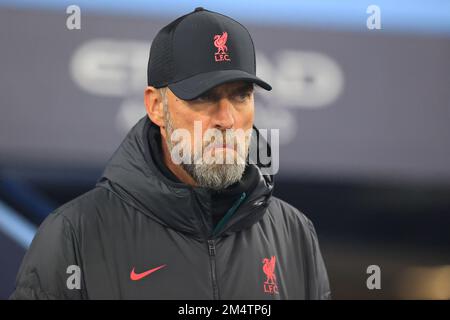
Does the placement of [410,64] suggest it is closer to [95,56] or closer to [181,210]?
[95,56]

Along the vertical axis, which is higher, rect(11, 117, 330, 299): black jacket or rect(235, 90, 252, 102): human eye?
rect(235, 90, 252, 102): human eye

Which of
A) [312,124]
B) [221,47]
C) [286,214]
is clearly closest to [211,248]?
[286,214]

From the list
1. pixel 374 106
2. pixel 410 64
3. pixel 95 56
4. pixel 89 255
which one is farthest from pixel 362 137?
pixel 89 255

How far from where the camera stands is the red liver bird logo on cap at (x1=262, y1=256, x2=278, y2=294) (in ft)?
5.27

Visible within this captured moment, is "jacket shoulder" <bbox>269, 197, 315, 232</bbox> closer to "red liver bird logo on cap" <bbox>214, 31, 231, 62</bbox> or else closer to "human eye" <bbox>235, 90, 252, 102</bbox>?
"human eye" <bbox>235, 90, 252, 102</bbox>

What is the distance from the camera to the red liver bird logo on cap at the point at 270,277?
1607mm

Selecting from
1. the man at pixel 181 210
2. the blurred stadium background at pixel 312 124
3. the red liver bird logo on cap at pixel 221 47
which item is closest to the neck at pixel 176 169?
the man at pixel 181 210

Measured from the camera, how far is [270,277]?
1.62 m

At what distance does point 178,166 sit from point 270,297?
420 millimetres

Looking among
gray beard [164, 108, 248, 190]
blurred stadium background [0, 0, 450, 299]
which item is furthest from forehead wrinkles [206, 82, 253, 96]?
blurred stadium background [0, 0, 450, 299]

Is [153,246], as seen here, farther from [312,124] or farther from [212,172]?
[312,124]

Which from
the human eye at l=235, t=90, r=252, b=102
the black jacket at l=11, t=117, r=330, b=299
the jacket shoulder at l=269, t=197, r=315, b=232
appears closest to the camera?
the black jacket at l=11, t=117, r=330, b=299

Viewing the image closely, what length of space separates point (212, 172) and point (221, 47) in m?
0.32
